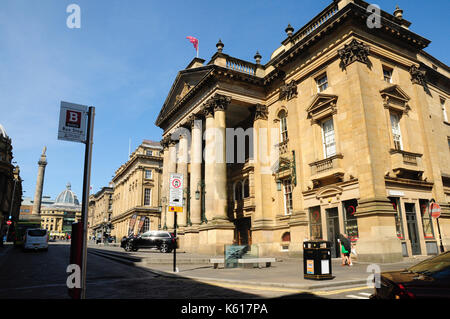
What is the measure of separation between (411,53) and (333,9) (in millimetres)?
6996

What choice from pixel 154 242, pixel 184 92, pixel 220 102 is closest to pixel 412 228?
pixel 220 102

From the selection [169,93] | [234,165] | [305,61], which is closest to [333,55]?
[305,61]

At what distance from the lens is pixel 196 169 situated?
28266 millimetres

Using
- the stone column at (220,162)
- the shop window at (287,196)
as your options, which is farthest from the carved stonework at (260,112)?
the shop window at (287,196)

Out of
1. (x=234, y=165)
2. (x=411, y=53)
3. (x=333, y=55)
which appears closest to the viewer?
(x=333, y=55)

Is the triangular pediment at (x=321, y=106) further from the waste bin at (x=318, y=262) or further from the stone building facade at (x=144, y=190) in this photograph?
the stone building facade at (x=144, y=190)

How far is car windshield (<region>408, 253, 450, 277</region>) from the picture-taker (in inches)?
173

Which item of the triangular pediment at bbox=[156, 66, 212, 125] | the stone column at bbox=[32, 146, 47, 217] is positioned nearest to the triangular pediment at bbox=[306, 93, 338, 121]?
the triangular pediment at bbox=[156, 66, 212, 125]

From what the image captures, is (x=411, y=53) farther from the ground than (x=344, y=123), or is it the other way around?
(x=411, y=53)

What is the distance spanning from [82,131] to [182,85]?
95.4 ft

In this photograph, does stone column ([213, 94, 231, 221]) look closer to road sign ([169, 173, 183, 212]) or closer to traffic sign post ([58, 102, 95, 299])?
road sign ([169, 173, 183, 212])

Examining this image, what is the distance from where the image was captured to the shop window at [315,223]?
2048 cm
